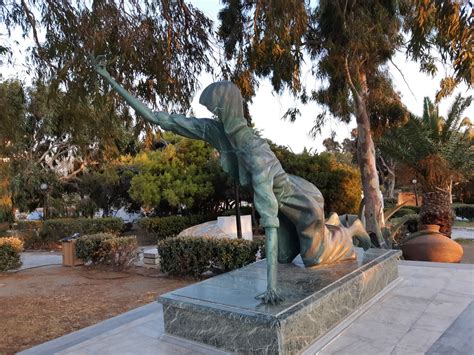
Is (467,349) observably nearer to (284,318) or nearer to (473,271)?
(284,318)

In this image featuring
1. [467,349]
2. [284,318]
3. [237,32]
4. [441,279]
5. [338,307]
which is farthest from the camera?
[237,32]

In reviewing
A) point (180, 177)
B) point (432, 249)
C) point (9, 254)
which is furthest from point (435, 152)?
point (9, 254)

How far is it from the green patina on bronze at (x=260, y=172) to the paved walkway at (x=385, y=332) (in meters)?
0.74

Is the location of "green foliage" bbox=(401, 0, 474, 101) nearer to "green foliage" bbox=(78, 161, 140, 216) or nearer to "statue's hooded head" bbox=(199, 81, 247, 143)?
"statue's hooded head" bbox=(199, 81, 247, 143)

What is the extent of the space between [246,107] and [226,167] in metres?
4.83

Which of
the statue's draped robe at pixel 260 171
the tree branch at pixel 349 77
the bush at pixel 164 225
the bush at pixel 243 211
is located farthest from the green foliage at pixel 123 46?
the bush at pixel 243 211

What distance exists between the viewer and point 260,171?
3393mm

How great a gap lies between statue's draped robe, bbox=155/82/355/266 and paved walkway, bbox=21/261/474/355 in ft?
2.89

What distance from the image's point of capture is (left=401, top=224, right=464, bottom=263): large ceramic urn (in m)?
8.11

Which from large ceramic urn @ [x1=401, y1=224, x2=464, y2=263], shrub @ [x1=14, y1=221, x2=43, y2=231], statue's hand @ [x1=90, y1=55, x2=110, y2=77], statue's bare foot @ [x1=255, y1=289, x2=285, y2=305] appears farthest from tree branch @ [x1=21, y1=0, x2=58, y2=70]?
shrub @ [x1=14, y1=221, x2=43, y2=231]

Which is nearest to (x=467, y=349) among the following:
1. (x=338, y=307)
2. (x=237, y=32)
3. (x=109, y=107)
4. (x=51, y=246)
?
(x=338, y=307)

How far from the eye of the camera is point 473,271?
5828mm

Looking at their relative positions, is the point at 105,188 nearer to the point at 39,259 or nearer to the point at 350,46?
the point at 39,259

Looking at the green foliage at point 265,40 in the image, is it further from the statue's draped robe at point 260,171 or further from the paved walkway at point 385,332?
the paved walkway at point 385,332
